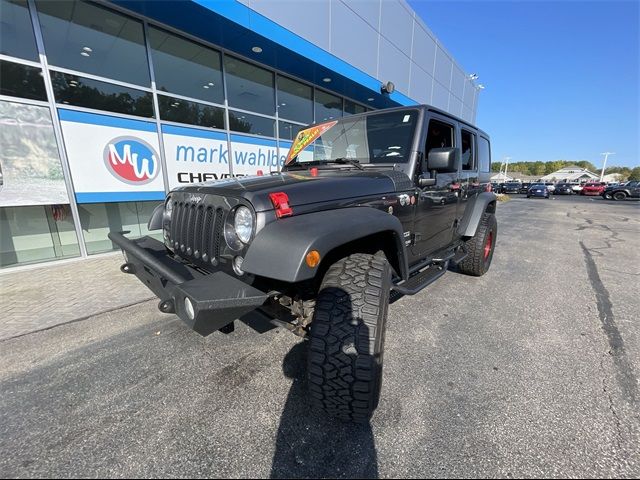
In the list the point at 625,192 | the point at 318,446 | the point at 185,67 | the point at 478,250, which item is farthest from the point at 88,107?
the point at 625,192

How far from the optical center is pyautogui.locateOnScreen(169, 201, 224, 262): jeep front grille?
74.9 inches

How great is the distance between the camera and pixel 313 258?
1.53 m

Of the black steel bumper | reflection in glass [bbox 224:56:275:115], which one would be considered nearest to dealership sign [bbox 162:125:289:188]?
reflection in glass [bbox 224:56:275:115]

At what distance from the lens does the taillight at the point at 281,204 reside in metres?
1.71

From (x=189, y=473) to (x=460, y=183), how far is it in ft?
11.9

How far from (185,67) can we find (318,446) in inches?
281

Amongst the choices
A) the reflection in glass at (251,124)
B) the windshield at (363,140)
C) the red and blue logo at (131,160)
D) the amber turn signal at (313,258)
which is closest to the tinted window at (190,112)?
the reflection in glass at (251,124)

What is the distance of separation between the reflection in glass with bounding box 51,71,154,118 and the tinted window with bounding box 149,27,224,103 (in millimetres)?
520

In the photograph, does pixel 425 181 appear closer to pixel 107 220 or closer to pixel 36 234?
pixel 107 220

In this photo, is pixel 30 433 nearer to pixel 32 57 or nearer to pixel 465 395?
pixel 465 395

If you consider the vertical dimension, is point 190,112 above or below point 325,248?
above

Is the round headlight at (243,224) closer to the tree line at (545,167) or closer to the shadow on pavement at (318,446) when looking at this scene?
the shadow on pavement at (318,446)

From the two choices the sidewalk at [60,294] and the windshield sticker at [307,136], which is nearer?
the sidewalk at [60,294]

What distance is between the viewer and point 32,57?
177 inches
